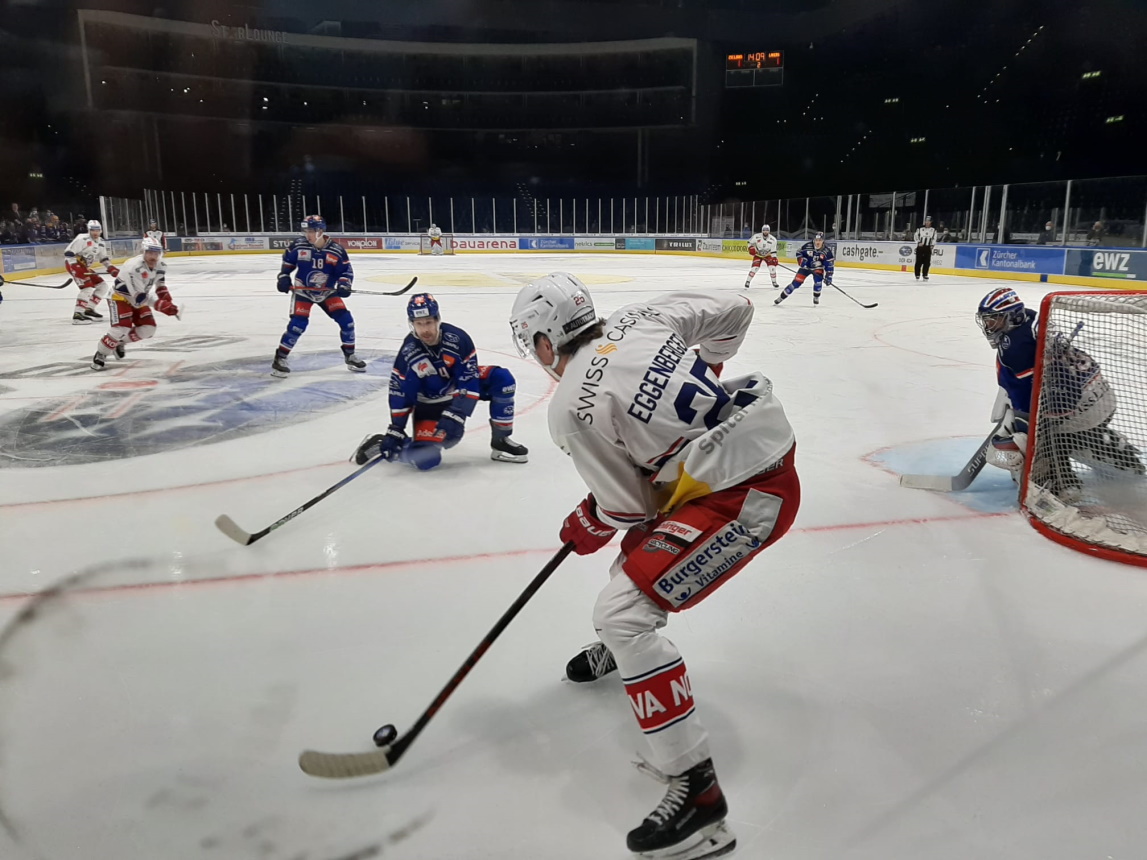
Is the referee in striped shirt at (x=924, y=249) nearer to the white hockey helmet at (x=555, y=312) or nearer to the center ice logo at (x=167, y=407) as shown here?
the center ice logo at (x=167, y=407)

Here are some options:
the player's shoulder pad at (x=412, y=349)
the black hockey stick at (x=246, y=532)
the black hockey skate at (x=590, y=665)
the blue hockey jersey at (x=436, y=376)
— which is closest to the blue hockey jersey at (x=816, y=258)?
the blue hockey jersey at (x=436, y=376)

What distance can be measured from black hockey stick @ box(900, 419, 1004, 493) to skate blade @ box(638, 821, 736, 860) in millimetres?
2572

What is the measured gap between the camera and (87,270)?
10.2 metres

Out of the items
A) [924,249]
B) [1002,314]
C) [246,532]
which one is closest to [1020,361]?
[1002,314]

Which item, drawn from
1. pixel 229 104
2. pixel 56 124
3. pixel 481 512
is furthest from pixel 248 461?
pixel 229 104

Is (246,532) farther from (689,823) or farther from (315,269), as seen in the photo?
(315,269)

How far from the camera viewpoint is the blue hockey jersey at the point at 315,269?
261 inches

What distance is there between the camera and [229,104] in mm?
32062

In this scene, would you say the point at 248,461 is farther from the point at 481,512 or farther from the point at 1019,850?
the point at 1019,850

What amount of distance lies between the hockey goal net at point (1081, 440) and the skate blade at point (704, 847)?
219 centimetres

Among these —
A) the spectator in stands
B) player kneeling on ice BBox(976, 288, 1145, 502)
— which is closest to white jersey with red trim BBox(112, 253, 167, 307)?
player kneeling on ice BBox(976, 288, 1145, 502)

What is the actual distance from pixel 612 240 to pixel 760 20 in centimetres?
1282

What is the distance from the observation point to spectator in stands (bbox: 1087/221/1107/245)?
1320 centimetres

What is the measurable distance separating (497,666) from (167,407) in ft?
13.8
